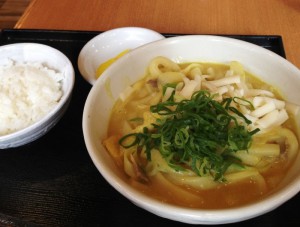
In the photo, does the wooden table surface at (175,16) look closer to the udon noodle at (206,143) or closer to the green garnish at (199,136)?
the udon noodle at (206,143)

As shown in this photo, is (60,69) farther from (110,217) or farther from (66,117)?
(110,217)

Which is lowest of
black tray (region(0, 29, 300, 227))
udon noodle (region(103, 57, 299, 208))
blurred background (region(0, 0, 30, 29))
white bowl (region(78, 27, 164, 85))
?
blurred background (region(0, 0, 30, 29))

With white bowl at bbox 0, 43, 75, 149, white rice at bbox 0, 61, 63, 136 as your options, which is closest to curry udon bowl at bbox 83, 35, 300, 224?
white bowl at bbox 0, 43, 75, 149

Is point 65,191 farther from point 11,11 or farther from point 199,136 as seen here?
point 11,11

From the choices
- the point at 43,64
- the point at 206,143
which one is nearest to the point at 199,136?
the point at 206,143

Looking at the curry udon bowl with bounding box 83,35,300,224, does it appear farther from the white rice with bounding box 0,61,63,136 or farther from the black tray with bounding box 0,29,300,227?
the white rice with bounding box 0,61,63,136
